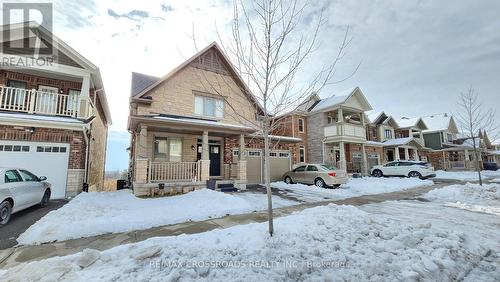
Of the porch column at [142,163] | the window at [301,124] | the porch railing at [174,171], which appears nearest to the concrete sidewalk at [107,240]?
the porch column at [142,163]

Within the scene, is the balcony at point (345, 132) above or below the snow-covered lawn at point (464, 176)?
above

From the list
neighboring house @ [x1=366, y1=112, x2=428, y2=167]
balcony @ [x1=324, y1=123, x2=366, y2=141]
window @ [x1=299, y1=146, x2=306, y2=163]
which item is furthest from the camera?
neighboring house @ [x1=366, y1=112, x2=428, y2=167]

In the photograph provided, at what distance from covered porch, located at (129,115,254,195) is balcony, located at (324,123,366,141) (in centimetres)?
1072

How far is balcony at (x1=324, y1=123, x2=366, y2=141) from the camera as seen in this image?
66.7ft

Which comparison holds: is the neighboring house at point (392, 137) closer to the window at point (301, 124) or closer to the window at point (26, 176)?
the window at point (301, 124)

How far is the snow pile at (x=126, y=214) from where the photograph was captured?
540 cm

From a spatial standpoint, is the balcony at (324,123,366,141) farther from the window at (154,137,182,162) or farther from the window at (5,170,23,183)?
the window at (5,170,23,183)

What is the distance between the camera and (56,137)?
9945 millimetres

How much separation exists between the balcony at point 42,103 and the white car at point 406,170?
24717 millimetres

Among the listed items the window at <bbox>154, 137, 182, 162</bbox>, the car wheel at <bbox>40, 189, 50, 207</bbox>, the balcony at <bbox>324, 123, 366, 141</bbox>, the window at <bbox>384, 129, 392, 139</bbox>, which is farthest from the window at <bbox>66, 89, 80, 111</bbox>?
the window at <bbox>384, 129, 392, 139</bbox>

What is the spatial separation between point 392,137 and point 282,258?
32504mm

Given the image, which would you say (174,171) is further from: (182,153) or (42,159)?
(42,159)

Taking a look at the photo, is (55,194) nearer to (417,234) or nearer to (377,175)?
(417,234)

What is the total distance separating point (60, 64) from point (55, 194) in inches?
250
